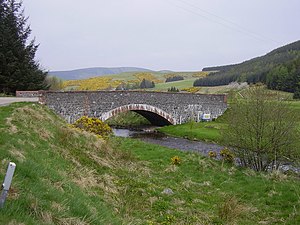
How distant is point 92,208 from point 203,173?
8.79 m

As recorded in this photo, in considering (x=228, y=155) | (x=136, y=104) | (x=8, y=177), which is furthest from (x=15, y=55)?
(x=8, y=177)

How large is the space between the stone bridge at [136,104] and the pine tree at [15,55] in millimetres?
6443

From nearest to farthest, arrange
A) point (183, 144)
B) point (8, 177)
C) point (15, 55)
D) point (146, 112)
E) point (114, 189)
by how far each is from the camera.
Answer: point (8, 177), point (114, 189), point (183, 144), point (15, 55), point (146, 112)

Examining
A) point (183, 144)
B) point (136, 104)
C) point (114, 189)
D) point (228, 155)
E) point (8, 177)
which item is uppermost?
point (8, 177)

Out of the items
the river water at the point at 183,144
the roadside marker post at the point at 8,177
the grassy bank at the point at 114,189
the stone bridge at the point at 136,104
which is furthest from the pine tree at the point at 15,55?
the roadside marker post at the point at 8,177

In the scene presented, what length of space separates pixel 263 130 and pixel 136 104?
17023 millimetres

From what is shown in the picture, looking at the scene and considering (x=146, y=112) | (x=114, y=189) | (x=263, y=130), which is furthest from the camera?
(x=146, y=112)

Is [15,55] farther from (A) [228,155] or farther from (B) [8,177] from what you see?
(B) [8,177]

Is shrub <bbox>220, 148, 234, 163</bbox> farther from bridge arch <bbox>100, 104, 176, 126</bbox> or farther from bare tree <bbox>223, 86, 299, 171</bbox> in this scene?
bridge arch <bbox>100, 104, 176, 126</bbox>

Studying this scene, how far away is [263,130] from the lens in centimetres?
1446

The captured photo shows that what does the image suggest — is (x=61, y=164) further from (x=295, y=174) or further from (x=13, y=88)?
(x=13, y=88)

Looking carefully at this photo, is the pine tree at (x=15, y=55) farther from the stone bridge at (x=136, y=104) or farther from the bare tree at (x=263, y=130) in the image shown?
the bare tree at (x=263, y=130)

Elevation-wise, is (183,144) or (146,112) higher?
(146,112)

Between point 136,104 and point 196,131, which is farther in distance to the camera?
point 136,104
